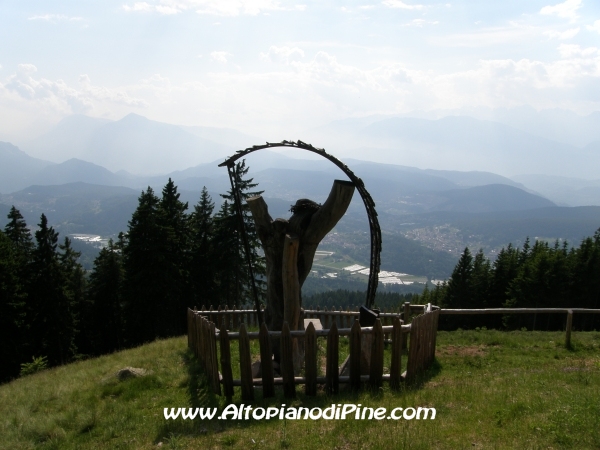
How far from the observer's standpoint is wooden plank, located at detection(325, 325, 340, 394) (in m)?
7.91

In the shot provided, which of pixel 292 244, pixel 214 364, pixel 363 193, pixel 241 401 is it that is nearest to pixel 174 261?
pixel 292 244

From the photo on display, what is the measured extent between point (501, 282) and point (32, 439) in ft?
171

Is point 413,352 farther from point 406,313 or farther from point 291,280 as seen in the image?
point 406,313

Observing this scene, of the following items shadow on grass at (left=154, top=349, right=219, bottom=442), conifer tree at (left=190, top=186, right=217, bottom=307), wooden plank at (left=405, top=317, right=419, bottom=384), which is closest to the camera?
shadow on grass at (left=154, top=349, right=219, bottom=442)

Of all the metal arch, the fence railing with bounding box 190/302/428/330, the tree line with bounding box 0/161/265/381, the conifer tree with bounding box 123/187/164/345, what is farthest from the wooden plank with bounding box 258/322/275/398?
the conifer tree with bounding box 123/187/164/345

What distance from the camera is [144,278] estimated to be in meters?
28.0

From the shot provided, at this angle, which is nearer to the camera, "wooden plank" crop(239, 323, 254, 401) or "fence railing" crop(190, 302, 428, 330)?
"wooden plank" crop(239, 323, 254, 401)

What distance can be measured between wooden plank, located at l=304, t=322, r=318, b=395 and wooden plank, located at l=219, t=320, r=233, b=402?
134 cm

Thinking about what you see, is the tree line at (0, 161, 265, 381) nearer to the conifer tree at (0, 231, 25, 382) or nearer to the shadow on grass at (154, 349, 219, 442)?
the conifer tree at (0, 231, 25, 382)

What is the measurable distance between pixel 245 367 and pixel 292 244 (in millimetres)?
2646

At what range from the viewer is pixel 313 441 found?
19.3ft

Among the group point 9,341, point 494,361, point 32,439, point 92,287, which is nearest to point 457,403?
point 494,361

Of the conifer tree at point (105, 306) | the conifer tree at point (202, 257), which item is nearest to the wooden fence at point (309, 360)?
the conifer tree at point (202, 257)

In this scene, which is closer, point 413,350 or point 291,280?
point 413,350
